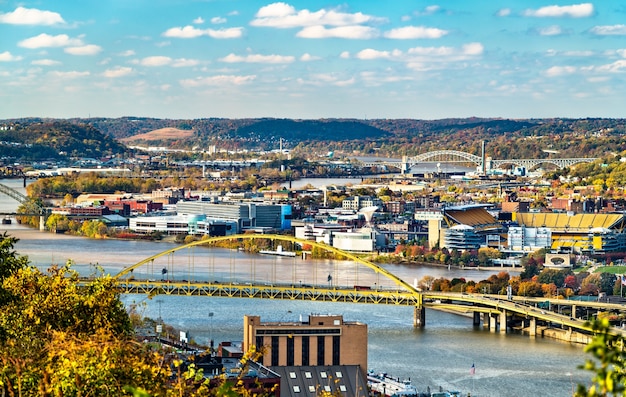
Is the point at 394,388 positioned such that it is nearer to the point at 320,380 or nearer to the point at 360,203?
the point at 320,380

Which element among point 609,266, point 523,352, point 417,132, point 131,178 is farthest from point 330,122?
point 523,352

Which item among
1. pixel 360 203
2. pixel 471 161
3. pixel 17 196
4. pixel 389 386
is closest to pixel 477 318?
pixel 389 386

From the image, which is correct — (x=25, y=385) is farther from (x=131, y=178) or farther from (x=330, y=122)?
(x=330, y=122)

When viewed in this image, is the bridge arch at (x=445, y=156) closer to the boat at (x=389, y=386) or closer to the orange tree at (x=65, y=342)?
the boat at (x=389, y=386)

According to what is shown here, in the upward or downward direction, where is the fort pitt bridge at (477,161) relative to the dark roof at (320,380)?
upward

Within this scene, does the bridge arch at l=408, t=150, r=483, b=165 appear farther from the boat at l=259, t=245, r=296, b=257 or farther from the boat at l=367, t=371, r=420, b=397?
the boat at l=367, t=371, r=420, b=397

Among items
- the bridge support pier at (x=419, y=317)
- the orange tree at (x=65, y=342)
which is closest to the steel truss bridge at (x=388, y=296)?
the bridge support pier at (x=419, y=317)
